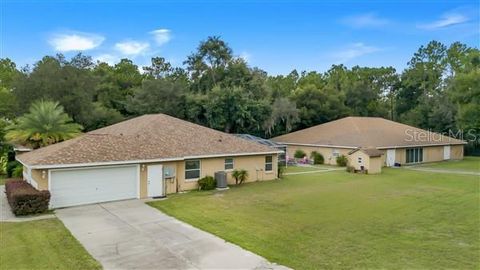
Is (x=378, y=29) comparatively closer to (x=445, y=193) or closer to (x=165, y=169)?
(x=445, y=193)

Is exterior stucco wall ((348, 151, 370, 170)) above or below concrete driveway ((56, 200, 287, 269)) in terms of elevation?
above

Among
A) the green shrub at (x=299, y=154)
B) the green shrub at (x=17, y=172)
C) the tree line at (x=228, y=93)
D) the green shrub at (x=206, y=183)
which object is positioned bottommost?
the green shrub at (x=206, y=183)

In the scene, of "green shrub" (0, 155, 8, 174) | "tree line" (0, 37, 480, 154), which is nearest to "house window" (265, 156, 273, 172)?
"tree line" (0, 37, 480, 154)

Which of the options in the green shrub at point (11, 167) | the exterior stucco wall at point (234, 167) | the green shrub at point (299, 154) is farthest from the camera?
the green shrub at point (299, 154)

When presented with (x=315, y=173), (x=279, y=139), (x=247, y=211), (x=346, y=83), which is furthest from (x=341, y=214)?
(x=346, y=83)

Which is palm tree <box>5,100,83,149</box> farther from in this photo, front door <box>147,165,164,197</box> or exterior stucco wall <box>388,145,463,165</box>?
exterior stucco wall <box>388,145,463,165</box>

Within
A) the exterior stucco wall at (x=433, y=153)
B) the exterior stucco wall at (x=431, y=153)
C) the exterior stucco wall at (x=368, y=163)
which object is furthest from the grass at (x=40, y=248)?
the exterior stucco wall at (x=433, y=153)

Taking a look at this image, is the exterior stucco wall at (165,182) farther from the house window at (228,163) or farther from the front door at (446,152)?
the front door at (446,152)
